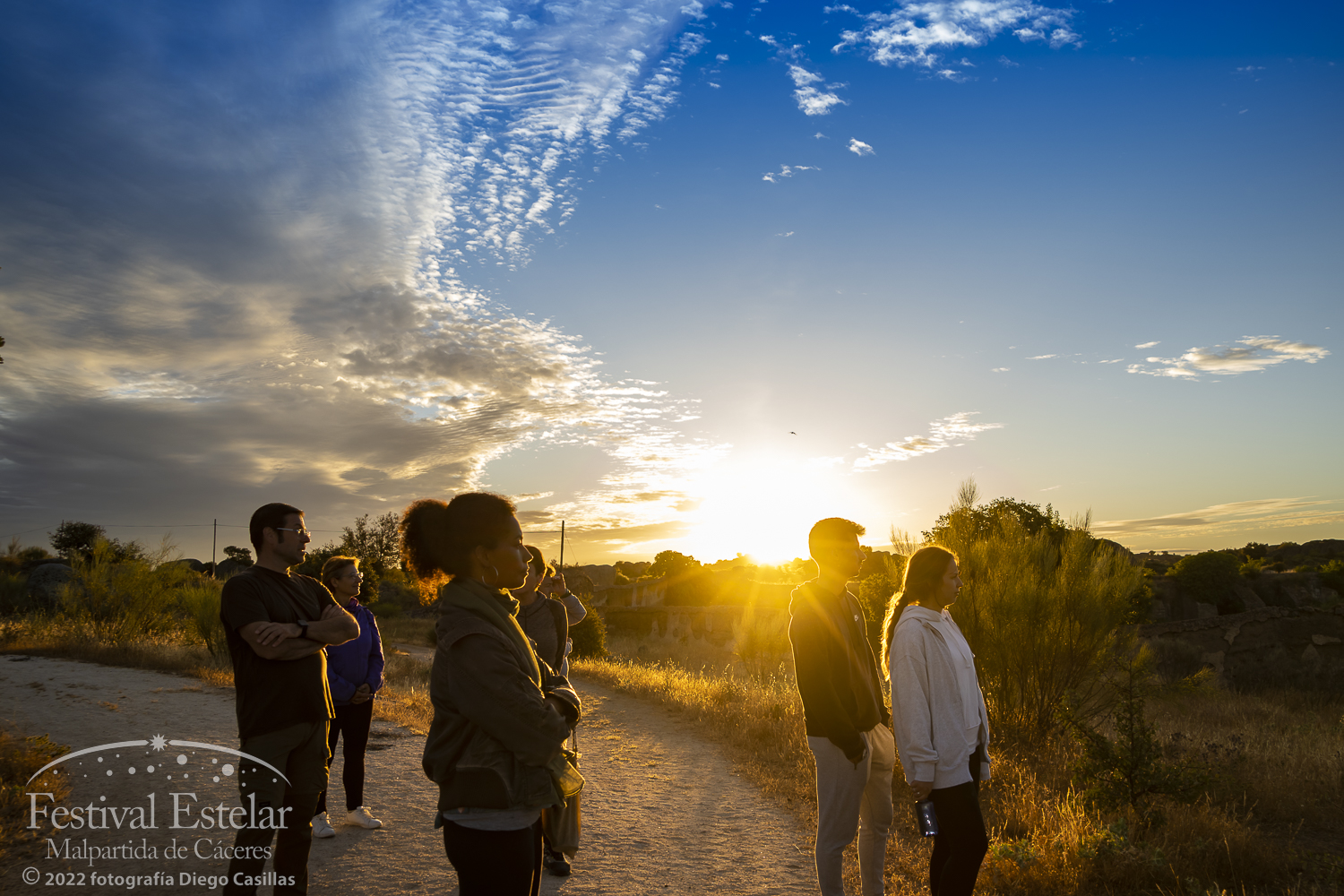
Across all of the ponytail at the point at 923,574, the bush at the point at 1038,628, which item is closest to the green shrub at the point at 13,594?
the bush at the point at 1038,628

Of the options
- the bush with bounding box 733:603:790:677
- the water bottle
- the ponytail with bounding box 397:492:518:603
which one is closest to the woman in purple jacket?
the ponytail with bounding box 397:492:518:603

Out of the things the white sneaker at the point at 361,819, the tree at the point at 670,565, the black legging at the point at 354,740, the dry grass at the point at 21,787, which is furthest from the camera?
the tree at the point at 670,565

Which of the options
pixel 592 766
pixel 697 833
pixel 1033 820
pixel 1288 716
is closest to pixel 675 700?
pixel 592 766

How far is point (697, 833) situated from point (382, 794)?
2811 mm

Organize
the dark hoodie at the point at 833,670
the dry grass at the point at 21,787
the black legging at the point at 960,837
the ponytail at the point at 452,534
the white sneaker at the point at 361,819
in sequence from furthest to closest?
the white sneaker at the point at 361,819, the dry grass at the point at 21,787, the dark hoodie at the point at 833,670, the black legging at the point at 960,837, the ponytail at the point at 452,534

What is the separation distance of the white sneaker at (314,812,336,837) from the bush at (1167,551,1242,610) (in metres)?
27.4

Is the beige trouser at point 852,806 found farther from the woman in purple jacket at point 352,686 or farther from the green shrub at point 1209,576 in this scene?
the green shrub at point 1209,576

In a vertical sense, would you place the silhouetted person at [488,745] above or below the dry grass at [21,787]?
above

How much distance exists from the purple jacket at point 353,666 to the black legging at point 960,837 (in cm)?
380

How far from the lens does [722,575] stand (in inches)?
1651

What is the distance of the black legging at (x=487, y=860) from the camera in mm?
2068

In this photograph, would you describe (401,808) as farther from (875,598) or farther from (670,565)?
(670,565)

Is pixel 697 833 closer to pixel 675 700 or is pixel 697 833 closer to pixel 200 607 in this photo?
pixel 675 700

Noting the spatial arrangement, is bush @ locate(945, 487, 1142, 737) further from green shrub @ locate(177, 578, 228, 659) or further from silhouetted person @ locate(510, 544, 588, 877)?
green shrub @ locate(177, 578, 228, 659)
